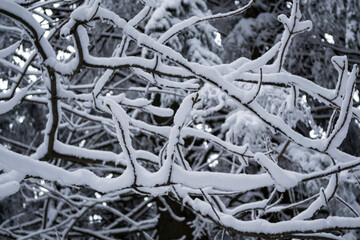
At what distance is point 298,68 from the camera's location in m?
5.82

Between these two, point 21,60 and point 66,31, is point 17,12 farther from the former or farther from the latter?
point 21,60

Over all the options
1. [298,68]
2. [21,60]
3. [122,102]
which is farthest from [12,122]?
[122,102]

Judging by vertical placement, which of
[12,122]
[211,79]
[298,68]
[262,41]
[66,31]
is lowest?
[12,122]

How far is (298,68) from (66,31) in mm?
4960

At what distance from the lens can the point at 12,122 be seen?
25.2 feet

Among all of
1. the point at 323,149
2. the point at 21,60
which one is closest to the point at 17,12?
the point at 323,149

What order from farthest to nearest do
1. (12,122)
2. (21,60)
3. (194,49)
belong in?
(12,122)
(21,60)
(194,49)

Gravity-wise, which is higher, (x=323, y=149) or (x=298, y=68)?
(x=323, y=149)

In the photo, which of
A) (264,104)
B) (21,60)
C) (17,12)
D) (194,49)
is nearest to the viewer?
(17,12)

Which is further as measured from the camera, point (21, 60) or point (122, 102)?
point (21, 60)

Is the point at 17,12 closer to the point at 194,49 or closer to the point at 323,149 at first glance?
the point at 323,149

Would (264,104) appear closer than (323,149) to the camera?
No

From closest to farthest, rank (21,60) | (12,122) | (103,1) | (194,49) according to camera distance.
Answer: (194,49) → (103,1) → (21,60) → (12,122)

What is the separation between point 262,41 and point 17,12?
5.17 meters
